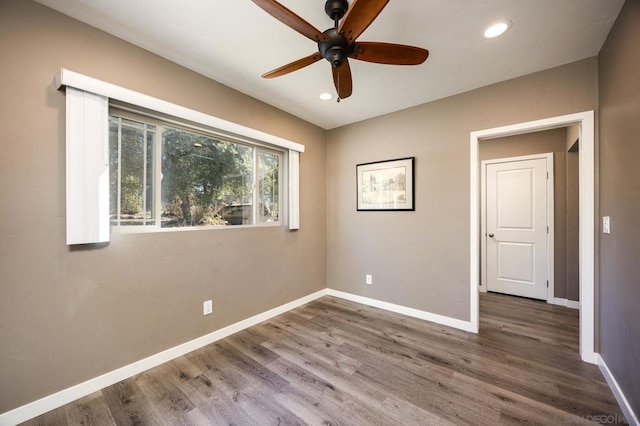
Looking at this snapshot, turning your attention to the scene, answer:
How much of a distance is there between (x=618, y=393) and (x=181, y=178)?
3.59m

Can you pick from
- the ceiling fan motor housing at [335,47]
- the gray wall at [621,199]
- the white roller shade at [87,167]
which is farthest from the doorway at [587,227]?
the white roller shade at [87,167]

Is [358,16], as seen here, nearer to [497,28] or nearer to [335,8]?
[335,8]

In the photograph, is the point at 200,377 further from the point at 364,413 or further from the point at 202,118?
the point at 202,118

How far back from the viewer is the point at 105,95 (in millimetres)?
1732

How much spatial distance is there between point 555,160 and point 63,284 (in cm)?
530

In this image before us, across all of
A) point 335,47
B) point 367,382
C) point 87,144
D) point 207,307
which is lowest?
point 367,382

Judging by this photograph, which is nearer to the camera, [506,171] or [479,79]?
[479,79]

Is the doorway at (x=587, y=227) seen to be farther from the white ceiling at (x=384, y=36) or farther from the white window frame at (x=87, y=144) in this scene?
the white window frame at (x=87, y=144)

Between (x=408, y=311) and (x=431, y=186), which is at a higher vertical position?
(x=431, y=186)

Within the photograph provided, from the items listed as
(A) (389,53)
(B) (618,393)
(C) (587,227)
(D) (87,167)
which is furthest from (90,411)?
(C) (587,227)

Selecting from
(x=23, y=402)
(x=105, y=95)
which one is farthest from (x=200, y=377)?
(x=105, y=95)

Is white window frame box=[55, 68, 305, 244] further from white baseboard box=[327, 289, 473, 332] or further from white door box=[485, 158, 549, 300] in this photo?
white door box=[485, 158, 549, 300]

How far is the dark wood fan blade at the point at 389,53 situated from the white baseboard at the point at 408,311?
8.42ft

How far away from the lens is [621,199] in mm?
1625
